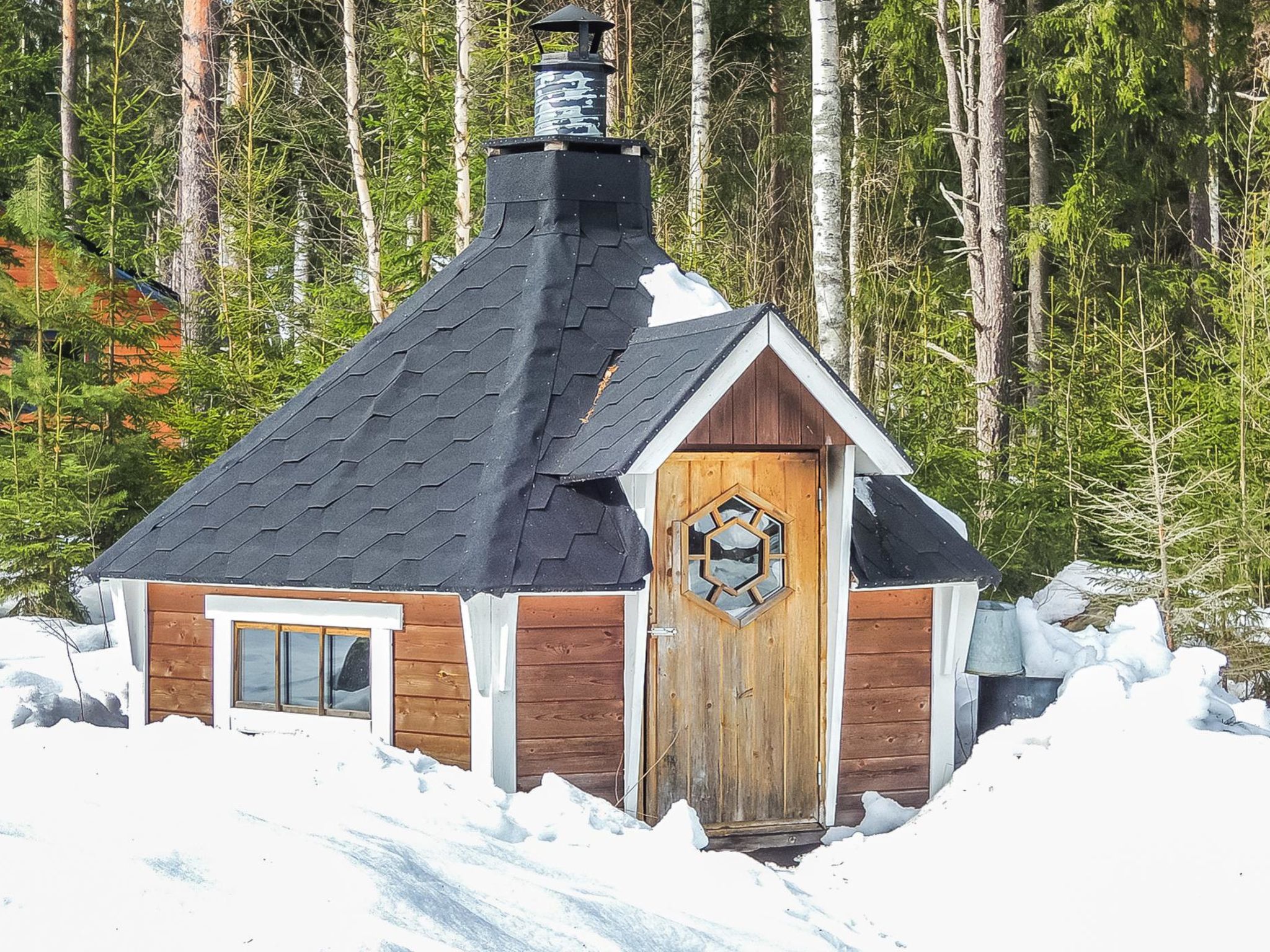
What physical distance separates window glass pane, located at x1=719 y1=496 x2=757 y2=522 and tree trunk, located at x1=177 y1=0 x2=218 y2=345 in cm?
995

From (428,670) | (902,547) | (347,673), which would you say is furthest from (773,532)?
(347,673)

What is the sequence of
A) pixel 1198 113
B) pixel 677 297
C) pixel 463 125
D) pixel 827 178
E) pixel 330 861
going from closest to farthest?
1. pixel 330 861
2. pixel 677 297
3. pixel 827 178
4. pixel 463 125
5. pixel 1198 113

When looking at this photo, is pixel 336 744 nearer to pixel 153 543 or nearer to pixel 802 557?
pixel 153 543

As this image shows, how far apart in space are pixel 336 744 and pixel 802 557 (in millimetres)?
2504

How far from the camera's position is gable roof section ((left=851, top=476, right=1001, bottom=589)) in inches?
285

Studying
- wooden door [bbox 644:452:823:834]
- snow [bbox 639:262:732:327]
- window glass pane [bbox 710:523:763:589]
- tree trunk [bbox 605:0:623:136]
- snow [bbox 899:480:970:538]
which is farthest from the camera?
tree trunk [bbox 605:0:623:136]

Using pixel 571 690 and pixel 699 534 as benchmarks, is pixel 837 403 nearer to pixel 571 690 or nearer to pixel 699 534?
pixel 699 534

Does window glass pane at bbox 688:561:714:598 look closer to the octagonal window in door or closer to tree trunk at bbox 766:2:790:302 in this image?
the octagonal window in door

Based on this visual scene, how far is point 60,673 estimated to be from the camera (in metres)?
10.2

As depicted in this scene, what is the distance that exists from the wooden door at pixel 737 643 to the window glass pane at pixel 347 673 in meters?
1.44

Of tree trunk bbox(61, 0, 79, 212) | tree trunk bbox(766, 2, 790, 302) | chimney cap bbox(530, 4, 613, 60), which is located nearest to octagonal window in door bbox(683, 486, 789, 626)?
chimney cap bbox(530, 4, 613, 60)

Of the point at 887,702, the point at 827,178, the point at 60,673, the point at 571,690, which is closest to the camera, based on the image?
the point at 571,690

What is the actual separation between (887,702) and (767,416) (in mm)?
1739

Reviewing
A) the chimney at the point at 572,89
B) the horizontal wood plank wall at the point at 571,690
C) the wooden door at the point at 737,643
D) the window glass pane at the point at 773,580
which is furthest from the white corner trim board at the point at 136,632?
the chimney at the point at 572,89
